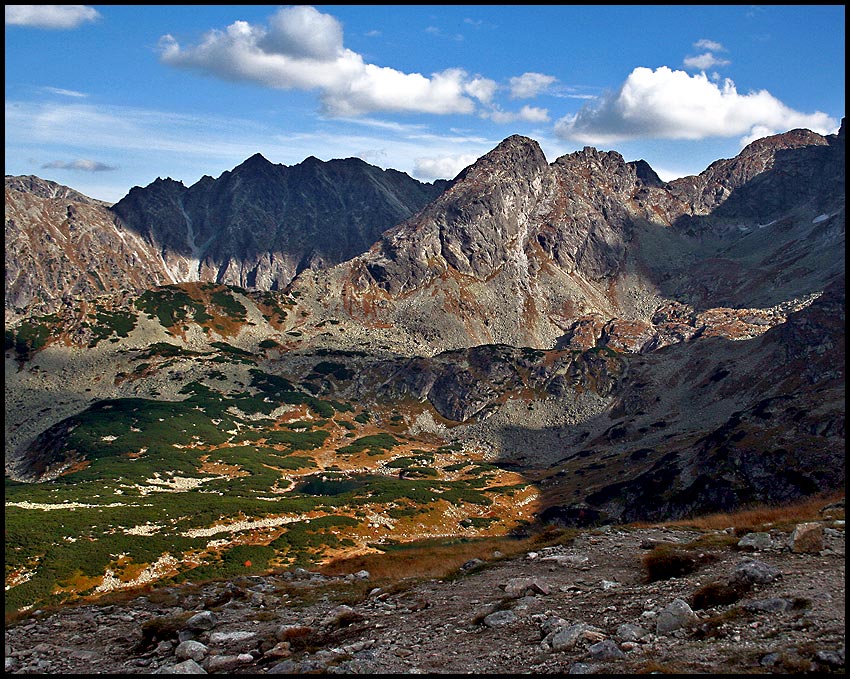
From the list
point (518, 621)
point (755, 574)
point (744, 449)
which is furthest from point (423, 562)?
point (744, 449)

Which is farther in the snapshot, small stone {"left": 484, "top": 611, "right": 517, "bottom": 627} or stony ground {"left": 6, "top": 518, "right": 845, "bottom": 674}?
small stone {"left": 484, "top": 611, "right": 517, "bottom": 627}

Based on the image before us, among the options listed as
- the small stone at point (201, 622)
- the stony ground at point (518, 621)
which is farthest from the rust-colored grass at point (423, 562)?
the small stone at point (201, 622)

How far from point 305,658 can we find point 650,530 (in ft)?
72.4

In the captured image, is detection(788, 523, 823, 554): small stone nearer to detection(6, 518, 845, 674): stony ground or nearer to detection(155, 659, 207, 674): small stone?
detection(6, 518, 845, 674): stony ground

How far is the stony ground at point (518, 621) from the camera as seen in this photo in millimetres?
15453

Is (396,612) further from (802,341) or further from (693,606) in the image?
(802,341)

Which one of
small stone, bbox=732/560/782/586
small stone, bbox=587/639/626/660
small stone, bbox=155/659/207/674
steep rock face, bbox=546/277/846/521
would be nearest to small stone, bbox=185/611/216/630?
small stone, bbox=155/659/207/674

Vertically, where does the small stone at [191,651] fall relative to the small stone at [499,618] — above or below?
below

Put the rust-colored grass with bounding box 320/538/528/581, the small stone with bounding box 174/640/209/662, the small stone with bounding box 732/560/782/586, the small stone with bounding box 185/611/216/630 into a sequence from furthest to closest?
the rust-colored grass with bounding box 320/538/528/581
the small stone with bounding box 185/611/216/630
the small stone with bounding box 174/640/209/662
the small stone with bounding box 732/560/782/586

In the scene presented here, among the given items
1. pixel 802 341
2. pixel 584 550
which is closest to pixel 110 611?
pixel 584 550

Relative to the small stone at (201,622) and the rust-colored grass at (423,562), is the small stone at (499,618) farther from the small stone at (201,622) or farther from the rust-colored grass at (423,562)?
the small stone at (201,622)

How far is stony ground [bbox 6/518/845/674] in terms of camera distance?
608 inches

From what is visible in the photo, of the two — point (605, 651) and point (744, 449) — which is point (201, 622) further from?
point (744, 449)

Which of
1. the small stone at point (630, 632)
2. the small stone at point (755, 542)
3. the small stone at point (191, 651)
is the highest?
the small stone at point (755, 542)
